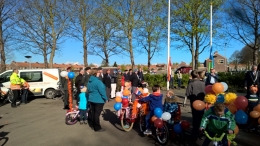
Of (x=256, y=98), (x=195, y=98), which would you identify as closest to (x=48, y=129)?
(x=195, y=98)

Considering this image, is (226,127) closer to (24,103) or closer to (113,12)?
(24,103)

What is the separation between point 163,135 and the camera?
17.8ft

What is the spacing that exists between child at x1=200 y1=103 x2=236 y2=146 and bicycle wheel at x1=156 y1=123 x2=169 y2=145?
4.37 feet

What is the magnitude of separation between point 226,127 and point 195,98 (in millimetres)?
1781

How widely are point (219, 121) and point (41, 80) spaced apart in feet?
A: 42.0

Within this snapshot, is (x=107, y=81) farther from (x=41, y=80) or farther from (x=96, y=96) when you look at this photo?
(x=96, y=96)

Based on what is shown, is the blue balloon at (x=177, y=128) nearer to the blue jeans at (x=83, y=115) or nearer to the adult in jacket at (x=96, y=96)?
the adult in jacket at (x=96, y=96)

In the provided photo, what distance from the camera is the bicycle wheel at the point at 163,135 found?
5245 millimetres

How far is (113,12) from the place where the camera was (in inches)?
967

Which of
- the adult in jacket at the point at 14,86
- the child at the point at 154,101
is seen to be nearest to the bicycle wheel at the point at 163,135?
the child at the point at 154,101

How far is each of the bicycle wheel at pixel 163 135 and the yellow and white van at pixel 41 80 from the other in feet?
35.2

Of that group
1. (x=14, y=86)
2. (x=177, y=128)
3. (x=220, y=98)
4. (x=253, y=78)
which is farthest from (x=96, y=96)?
(x=14, y=86)

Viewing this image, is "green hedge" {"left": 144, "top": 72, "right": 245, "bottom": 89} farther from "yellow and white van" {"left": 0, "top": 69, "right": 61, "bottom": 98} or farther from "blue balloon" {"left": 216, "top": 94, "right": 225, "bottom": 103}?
"blue balloon" {"left": 216, "top": 94, "right": 225, "bottom": 103}

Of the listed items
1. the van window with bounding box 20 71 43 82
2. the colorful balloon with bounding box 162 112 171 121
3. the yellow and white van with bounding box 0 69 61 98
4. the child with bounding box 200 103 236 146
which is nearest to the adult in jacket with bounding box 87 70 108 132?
the colorful balloon with bounding box 162 112 171 121
